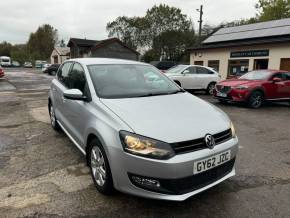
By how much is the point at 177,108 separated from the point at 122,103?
692 millimetres

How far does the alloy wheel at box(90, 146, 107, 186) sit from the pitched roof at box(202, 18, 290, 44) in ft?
59.3

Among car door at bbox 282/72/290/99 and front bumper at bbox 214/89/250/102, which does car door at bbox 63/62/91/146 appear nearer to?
front bumper at bbox 214/89/250/102

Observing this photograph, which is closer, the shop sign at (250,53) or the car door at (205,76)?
the car door at (205,76)

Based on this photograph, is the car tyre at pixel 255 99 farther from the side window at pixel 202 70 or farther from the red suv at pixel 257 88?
the side window at pixel 202 70

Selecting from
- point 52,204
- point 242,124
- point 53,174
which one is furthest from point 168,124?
point 242,124

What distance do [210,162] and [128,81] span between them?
1826 millimetres

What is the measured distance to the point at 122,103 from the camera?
11.3ft

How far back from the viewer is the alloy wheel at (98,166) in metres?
3.20

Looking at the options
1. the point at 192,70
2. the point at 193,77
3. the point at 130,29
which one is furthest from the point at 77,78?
the point at 130,29

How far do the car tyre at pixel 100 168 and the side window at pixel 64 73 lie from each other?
2.06 metres

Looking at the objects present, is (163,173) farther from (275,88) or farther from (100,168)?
(275,88)

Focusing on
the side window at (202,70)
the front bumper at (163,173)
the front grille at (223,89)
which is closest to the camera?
the front bumper at (163,173)

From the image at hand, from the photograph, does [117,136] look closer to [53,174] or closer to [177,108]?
[177,108]

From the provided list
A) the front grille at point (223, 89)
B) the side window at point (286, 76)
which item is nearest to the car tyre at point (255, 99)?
the front grille at point (223, 89)
